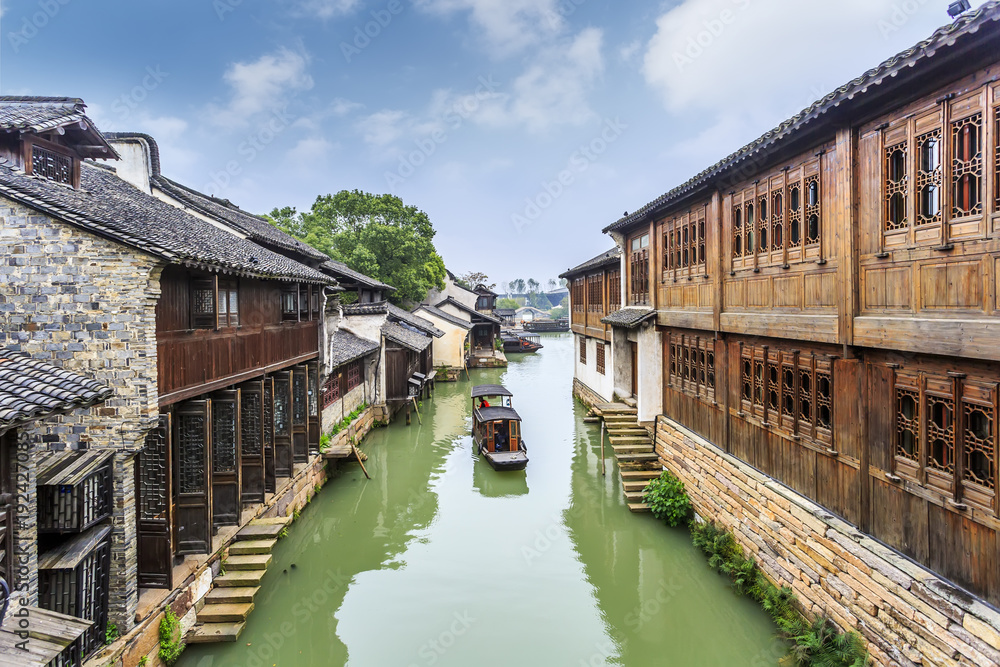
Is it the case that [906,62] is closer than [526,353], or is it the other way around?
[906,62]

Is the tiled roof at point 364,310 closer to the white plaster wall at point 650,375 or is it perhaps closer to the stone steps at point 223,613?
the white plaster wall at point 650,375

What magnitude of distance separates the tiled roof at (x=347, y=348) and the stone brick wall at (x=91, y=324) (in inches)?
367

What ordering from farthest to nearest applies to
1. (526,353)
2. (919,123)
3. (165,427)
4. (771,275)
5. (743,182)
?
(526,353), (743,182), (771,275), (165,427), (919,123)

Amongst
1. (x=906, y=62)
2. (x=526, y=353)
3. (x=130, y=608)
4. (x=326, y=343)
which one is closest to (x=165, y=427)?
(x=130, y=608)

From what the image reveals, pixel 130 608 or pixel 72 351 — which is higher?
pixel 72 351

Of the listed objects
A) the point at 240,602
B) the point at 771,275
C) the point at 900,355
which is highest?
the point at 771,275

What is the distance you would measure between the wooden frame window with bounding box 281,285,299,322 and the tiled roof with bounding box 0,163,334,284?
5.15 feet

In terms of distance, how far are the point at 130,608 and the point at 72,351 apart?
3.36 metres

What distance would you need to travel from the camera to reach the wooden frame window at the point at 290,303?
512 inches

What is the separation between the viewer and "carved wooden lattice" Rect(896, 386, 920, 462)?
6176 mm

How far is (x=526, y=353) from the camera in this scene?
54.1 metres

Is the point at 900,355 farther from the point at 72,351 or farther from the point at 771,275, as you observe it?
the point at 72,351

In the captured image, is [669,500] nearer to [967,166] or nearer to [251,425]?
[967,166]

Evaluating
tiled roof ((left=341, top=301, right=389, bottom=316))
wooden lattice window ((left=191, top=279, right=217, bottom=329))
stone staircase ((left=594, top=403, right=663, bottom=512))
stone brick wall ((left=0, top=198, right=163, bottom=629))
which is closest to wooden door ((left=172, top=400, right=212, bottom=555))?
wooden lattice window ((left=191, top=279, right=217, bottom=329))
